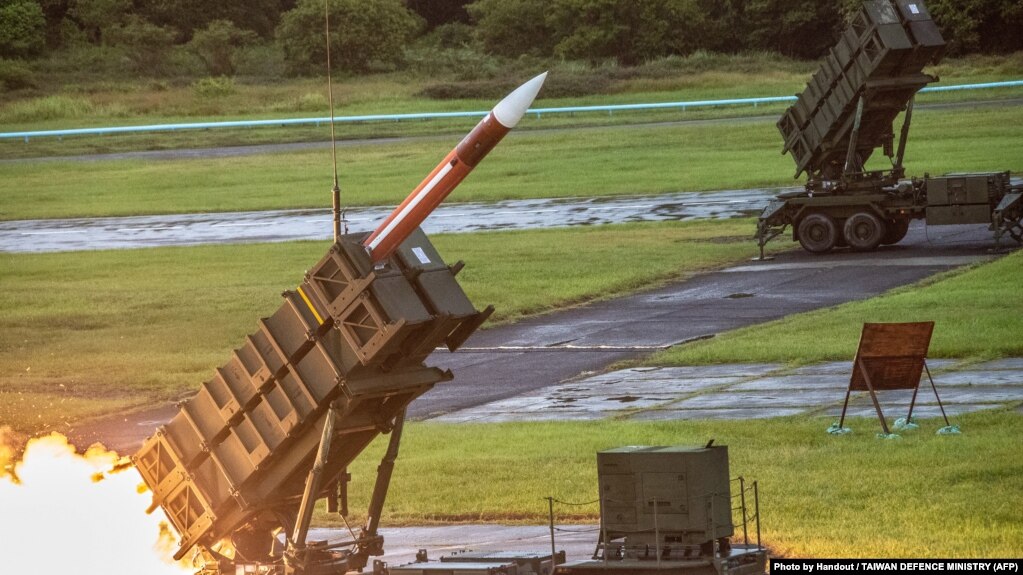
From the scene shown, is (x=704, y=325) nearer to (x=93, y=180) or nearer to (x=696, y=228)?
(x=696, y=228)

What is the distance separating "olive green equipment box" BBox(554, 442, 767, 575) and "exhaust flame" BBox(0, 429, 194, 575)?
4.50m

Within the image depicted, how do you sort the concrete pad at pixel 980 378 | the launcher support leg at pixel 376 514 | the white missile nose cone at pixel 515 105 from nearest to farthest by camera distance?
the white missile nose cone at pixel 515 105 → the launcher support leg at pixel 376 514 → the concrete pad at pixel 980 378

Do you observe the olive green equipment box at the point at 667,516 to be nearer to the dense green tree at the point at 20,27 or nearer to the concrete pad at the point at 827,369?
the concrete pad at the point at 827,369

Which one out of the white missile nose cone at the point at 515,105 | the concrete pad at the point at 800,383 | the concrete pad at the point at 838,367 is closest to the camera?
the white missile nose cone at the point at 515,105

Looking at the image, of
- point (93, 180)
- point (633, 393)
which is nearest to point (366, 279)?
point (633, 393)

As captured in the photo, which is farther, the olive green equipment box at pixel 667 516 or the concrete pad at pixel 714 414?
the concrete pad at pixel 714 414

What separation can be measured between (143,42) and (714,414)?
258 ft

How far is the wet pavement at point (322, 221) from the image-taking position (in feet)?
177

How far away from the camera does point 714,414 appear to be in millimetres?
24656

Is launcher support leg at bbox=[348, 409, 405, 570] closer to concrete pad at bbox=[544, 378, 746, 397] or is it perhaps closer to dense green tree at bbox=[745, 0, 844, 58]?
concrete pad at bbox=[544, 378, 746, 397]

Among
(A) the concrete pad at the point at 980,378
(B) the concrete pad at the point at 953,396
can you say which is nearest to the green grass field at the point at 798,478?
(B) the concrete pad at the point at 953,396

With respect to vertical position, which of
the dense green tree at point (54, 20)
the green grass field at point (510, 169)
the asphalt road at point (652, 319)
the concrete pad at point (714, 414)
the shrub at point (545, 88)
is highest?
the concrete pad at point (714, 414)

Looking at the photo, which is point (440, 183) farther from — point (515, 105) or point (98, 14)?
point (98, 14)

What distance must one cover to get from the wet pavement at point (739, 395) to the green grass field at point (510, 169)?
1160 inches
